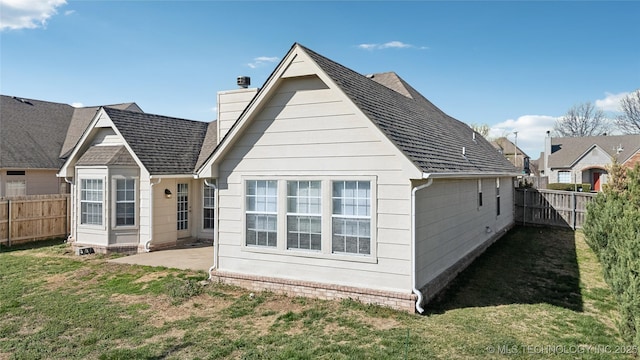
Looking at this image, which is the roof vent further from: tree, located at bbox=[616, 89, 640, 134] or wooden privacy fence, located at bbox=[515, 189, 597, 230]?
tree, located at bbox=[616, 89, 640, 134]

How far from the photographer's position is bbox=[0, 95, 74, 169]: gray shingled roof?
20.4 m

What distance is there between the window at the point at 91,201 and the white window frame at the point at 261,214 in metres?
7.46

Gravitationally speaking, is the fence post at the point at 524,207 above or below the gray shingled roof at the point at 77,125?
below

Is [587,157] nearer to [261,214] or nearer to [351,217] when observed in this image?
[351,217]

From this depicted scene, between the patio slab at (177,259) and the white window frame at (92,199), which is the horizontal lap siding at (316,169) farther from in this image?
the white window frame at (92,199)

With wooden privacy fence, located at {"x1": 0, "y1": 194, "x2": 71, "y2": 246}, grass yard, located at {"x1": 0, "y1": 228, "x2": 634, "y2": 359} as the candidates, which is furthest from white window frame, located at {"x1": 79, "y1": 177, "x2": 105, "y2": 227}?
wooden privacy fence, located at {"x1": 0, "y1": 194, "x2": 71, "y2": 246}

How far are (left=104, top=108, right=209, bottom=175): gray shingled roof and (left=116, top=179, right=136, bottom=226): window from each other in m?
1.04

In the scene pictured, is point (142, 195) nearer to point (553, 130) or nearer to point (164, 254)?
point (164, 254)

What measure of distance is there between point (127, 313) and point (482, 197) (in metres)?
11.0

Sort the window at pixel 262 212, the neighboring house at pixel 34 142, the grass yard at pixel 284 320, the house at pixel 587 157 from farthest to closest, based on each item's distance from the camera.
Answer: the house at pixel 587 157
the neighboring house at pixel 34 142
the window at pixel 262 212
the grass yard at pixel 284 320

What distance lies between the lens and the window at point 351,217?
7832mm

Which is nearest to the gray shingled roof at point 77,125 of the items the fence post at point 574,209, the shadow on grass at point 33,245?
the shadow on grass at point 33,245

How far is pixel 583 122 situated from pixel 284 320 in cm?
7094

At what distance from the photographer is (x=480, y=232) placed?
12.8 metres
